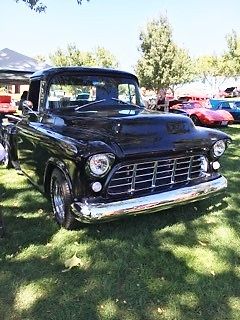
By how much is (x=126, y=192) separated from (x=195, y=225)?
1.00 meters

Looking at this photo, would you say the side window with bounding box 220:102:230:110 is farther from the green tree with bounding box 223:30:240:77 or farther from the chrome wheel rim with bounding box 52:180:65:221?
the green tree with bounding box 223:30:240:77

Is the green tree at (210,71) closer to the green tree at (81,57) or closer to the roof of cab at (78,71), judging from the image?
the green tree at (81,57)

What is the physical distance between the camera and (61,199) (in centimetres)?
395

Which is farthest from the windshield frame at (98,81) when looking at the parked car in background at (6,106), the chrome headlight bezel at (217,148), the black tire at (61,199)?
the parked car in background at (6,106)

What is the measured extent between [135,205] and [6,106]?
549 inches

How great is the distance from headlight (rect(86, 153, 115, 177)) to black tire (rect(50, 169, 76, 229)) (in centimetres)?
43

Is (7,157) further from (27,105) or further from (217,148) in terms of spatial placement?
(217,148)

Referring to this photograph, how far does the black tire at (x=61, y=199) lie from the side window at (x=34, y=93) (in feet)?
4.18

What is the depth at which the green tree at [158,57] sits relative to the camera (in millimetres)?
31703

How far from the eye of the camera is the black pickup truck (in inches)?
137

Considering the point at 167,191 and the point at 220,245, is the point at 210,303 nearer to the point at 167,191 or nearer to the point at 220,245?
the point at 220,245

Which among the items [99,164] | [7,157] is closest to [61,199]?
[99,164]

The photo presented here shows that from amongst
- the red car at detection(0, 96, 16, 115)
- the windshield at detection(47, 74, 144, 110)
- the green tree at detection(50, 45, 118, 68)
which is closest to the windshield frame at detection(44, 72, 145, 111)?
the windshield at detection(47, 74, 144, 110)

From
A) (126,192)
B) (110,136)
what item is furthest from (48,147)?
(126,192)
